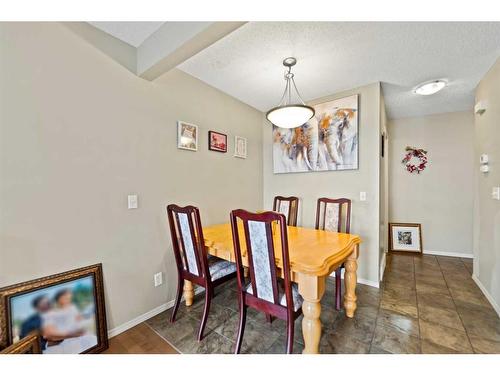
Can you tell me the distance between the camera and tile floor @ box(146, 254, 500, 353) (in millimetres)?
1478

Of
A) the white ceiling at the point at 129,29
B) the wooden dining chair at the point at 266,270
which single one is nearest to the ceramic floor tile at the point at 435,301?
the wooden dining chair at the point at 266,270

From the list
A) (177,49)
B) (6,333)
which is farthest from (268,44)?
(6,333)

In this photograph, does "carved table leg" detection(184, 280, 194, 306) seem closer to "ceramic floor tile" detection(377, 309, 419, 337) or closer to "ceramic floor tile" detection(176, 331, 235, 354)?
"ceramic floor tile" detection(176, 331, 235, 354)

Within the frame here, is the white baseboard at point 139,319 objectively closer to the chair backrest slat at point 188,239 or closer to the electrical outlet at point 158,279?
the electrical outlet at point 158,279

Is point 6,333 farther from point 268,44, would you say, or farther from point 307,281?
point 268,44

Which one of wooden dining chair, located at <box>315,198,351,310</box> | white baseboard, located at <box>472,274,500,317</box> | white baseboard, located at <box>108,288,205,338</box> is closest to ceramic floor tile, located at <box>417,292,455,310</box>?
white baseboard, located at <box>472,274,500,317</box>

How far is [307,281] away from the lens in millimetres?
1236

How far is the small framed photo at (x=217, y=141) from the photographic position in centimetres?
245

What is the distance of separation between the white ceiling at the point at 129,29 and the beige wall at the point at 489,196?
316 centimetres

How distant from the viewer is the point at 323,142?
276cm

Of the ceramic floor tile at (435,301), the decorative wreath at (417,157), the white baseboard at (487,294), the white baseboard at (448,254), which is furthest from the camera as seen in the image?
the decorative wreath at (417,157)

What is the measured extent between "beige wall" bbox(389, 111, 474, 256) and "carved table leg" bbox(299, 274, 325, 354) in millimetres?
3421

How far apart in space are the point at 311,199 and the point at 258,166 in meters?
0.96

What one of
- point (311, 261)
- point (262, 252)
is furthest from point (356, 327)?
point (262, 252)
